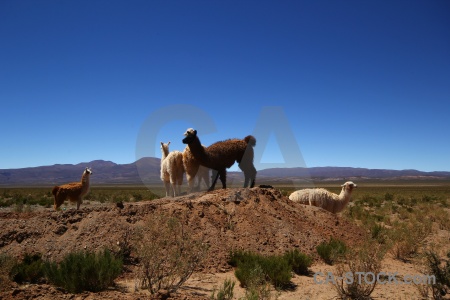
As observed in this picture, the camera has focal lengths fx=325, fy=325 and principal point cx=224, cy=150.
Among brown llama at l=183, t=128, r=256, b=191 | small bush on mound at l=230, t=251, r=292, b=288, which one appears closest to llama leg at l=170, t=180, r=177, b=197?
brown llama at l=183, t=128, r=256, b=191

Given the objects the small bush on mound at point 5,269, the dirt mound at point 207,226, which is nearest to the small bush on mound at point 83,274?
the small bush on mound at point 5,269

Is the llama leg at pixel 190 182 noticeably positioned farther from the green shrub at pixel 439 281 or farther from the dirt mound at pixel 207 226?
the green shrub at pixel 439 281

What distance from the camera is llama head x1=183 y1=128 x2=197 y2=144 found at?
9.49 m

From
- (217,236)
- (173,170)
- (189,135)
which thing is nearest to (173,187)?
Answer: (173,170)

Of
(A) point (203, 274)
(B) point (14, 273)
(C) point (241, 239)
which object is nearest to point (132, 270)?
(A) point (203, 274)

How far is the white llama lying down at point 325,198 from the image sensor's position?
12758 mm

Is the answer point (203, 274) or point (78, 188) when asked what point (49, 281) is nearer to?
point (203, 274)

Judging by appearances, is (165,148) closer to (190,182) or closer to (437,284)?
(190,182)

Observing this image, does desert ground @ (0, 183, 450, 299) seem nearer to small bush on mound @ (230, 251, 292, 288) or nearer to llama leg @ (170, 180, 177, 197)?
small bush on mound @ (230, 251, 292, 288)

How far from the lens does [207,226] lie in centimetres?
852

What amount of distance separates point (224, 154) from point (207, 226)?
2547 mm

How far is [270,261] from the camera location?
22.3 ft

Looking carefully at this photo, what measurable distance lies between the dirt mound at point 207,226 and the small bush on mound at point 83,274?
1511mm

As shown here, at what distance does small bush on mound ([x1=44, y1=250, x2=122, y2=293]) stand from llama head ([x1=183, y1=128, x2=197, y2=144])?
438cm
